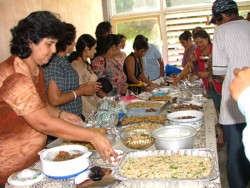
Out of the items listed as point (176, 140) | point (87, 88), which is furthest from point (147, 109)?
point (176, 140)

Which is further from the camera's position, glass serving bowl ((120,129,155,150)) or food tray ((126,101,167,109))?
food tray ((126,101,167,109))

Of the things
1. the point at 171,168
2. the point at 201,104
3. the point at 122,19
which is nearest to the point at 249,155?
the point at 171,168

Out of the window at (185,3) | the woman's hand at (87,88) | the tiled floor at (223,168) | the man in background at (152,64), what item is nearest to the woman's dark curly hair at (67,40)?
the woman's hand at (87,88)

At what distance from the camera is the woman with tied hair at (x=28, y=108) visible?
1.54 meters

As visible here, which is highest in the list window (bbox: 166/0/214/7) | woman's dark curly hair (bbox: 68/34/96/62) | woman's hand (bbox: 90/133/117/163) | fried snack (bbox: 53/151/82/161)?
window (bbox: 166/0/214/7)

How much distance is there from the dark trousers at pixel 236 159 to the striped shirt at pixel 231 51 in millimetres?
74

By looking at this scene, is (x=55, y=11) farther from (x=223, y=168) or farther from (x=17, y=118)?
(x=17, y=118)

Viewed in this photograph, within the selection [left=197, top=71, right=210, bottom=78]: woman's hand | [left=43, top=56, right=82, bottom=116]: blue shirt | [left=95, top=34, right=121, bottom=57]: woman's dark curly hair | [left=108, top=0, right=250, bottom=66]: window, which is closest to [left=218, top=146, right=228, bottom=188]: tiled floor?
[left=197, top=71, right=210, bottom=78]: woman's hand

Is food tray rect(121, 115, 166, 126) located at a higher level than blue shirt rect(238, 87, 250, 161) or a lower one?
lower

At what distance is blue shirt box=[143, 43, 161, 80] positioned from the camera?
5402 mm

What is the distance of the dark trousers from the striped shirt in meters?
0.07

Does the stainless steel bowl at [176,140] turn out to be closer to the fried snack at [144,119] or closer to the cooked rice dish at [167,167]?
the cooked rice dish at [167,167]

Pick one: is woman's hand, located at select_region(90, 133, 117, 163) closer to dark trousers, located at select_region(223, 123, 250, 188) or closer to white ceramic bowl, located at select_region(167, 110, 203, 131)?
white ceramic bowl, located at select_region(167, 110, 203, 131)

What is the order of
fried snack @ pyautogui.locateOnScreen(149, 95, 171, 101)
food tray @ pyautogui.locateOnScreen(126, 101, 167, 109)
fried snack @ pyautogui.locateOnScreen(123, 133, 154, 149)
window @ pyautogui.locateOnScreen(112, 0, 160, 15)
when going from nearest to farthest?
fried snack @ pyautogui.locateOnScreen(123, 133, 154, 149)
food tray @ pyautogui.locateOnScreen(126, 101, 167, 109)
fried snack @ pyautogui.locateOnScreen(149, 95, 171, 101)
window @ pyautogui.locateOnScreen(112, 0, 160, 15)
